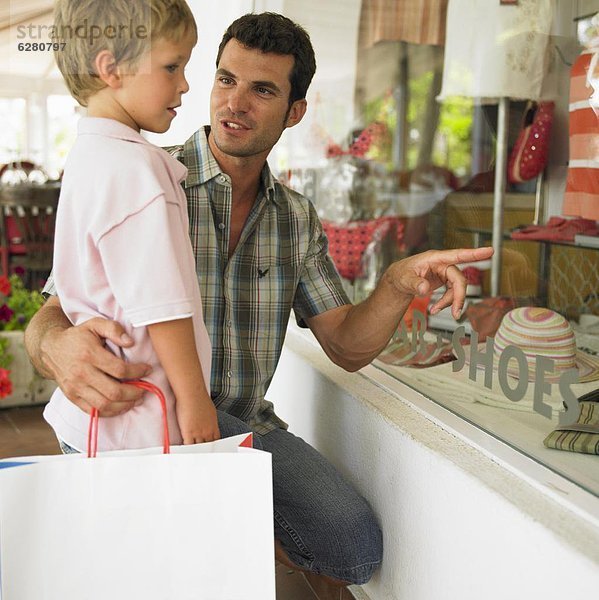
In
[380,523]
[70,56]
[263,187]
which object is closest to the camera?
[70,56]

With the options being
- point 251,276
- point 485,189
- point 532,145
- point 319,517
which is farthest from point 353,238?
point 319,517

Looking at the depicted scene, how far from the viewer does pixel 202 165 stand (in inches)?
64.2

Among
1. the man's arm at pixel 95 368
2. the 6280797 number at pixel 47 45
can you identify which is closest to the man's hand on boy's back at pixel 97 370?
the man's arm at pixel 95 368

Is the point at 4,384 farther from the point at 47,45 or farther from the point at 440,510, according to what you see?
the point at 440,510

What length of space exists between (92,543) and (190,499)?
0.13 m

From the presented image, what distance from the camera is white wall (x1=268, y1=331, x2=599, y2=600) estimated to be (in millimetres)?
1059

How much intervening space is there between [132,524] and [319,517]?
63cm

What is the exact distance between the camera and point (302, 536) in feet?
5.19

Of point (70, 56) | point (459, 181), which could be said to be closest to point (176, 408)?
point (70, 56)

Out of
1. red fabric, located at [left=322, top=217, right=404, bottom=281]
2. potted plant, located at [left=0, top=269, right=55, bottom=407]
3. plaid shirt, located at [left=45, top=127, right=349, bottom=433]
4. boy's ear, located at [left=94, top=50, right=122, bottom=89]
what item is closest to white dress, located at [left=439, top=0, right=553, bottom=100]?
red fabric, located at [left=322, top=217, right=404, bottom=281]

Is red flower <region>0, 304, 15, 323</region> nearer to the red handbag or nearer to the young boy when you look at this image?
the red handbag

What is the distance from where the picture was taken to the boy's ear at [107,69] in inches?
42.3

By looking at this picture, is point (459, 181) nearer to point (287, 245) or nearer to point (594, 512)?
point (287, 245)

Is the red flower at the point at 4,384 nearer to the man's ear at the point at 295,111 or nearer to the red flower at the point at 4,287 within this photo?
the red flower at the point at 4,287
